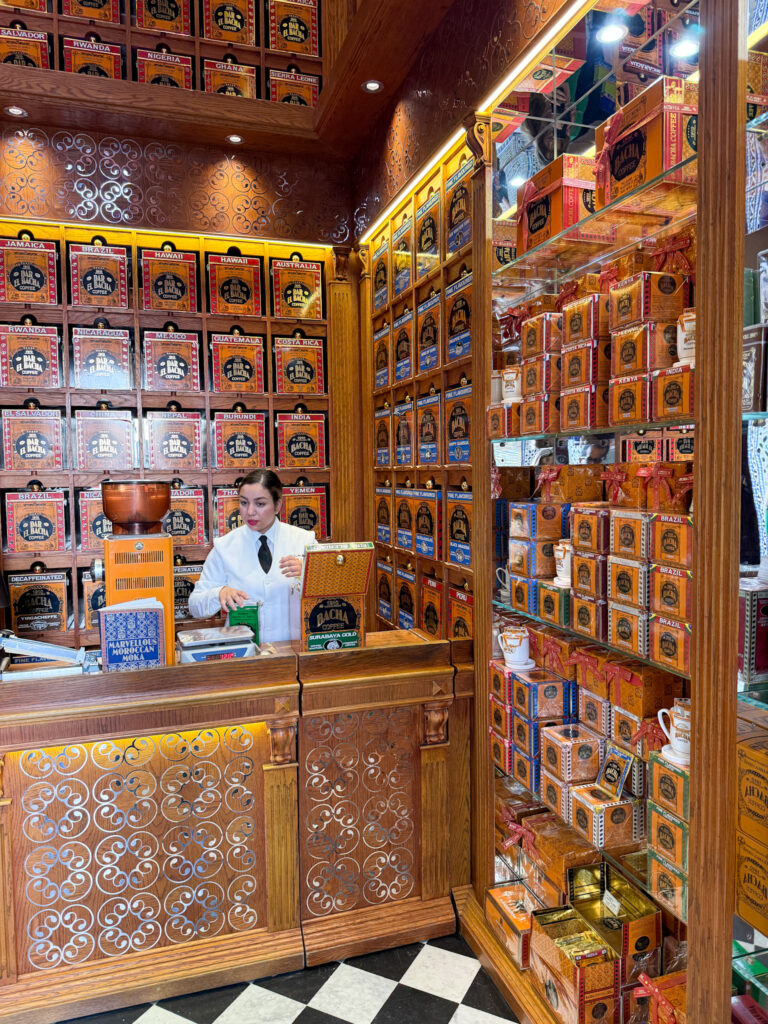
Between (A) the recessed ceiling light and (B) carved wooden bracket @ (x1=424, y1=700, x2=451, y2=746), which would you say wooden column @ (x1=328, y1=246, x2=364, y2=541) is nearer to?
(B) carved wooden bracket @ (x1=424, y1=700, x2=451, y2=746)

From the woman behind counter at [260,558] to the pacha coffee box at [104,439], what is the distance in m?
0.89

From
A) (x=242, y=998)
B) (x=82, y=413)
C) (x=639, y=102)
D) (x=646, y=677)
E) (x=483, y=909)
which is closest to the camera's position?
(x=639, y=102)

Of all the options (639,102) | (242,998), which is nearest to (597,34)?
(639,102)

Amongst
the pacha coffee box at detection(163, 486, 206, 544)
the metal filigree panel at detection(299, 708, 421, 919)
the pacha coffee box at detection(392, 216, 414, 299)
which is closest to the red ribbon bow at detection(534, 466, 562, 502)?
the metal filigree panel at detection(299, 708, 421, 919)

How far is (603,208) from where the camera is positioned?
168 cm

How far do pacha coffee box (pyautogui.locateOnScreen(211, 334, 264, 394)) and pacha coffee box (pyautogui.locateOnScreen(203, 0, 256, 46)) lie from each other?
1.53 meters

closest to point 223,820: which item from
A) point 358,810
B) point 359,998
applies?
point 358,810

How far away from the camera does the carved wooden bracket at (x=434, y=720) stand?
7.43ft

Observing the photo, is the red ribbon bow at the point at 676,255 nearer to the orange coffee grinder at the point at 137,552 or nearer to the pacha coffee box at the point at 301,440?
the orange coffee grinder at the point at 137,552

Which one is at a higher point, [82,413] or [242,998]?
[82,413]

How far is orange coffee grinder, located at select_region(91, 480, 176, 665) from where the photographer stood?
6.59 feet

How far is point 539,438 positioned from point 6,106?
2.94 meters

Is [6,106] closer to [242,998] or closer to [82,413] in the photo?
[82,413]

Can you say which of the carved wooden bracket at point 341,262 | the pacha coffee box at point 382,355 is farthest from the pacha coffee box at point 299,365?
the pacha coffee box at point 382,355
